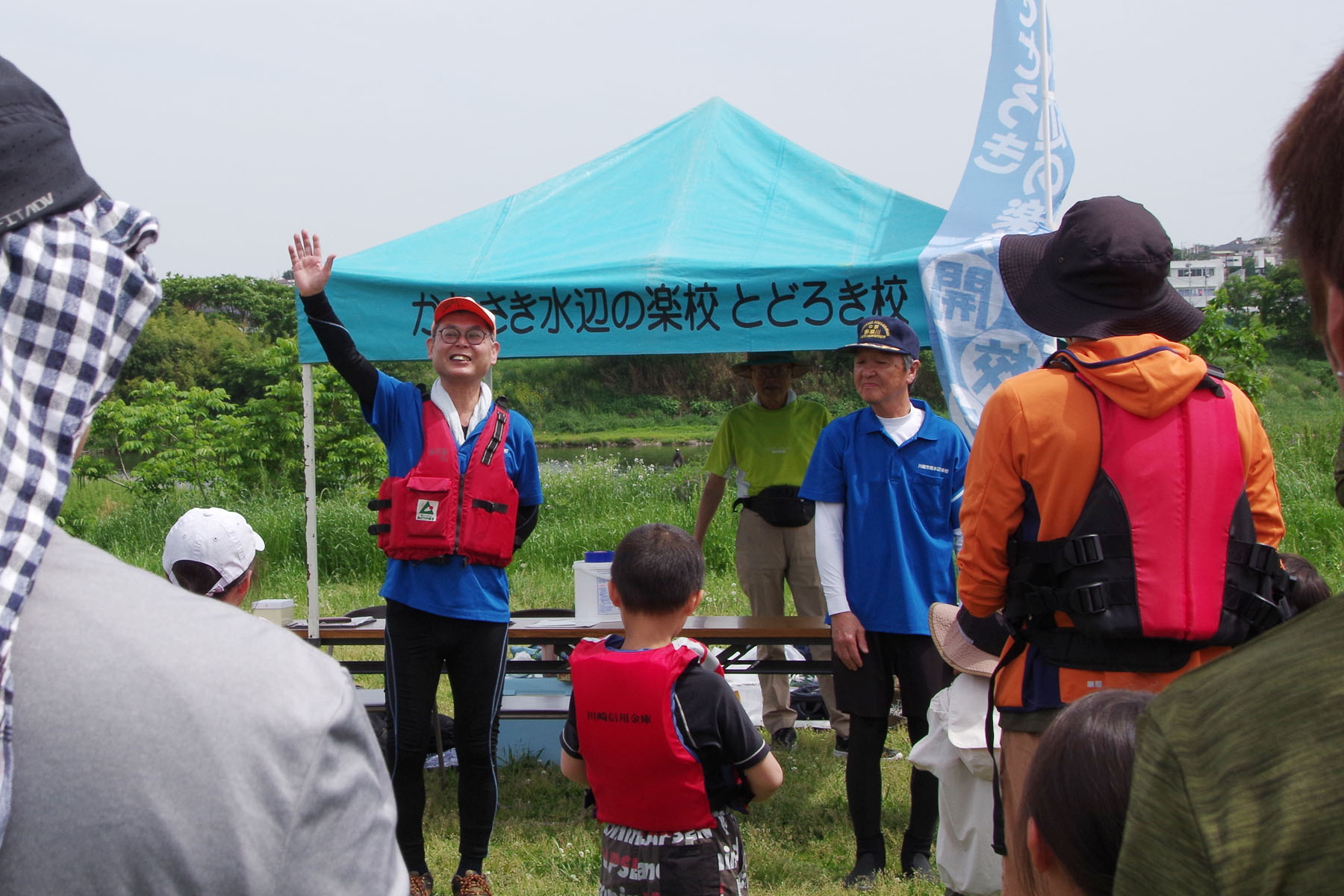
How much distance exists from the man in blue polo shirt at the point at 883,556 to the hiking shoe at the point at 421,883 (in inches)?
59.3

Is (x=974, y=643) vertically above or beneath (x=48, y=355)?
beneath

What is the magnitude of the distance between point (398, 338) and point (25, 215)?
13.3ft

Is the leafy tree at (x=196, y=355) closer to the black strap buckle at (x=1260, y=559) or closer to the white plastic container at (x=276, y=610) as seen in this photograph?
the white plastic container at (x=276, y=610)

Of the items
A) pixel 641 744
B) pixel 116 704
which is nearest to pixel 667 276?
pixel 641 744

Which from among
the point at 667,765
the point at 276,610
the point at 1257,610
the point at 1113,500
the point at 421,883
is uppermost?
the point at 1113,500

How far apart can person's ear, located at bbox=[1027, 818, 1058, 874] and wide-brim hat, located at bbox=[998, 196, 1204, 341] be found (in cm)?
129

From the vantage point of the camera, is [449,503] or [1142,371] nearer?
[1142,371]

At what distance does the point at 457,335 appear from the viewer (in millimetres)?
3893

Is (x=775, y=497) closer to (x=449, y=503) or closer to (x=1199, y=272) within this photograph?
(x=449, y=503)

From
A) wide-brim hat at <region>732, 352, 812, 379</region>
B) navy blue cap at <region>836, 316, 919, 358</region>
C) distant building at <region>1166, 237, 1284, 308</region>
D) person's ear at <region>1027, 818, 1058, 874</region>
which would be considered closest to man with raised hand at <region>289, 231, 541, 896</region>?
navy blue cap at <region>836, 316, 919, 358</region>

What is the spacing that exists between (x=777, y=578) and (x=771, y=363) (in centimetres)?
113

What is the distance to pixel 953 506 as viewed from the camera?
3.91 metres

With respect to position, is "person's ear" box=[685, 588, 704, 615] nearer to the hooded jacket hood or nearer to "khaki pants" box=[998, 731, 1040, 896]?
"khaki pants" box=[998, 731, 1040, 896]

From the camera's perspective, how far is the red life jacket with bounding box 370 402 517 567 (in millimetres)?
3682
